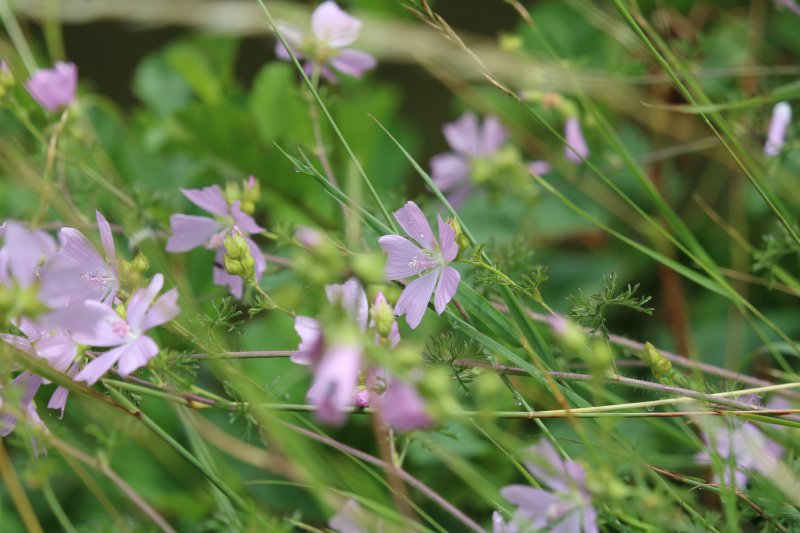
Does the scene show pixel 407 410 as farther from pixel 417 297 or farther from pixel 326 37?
pixel 326 37

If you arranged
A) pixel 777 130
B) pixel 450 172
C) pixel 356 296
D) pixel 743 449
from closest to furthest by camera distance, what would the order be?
pixel 356 296 < pixel 743 449 < pixel 777 130 < pixel 450 172

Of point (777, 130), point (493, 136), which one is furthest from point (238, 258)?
point (493, 136)

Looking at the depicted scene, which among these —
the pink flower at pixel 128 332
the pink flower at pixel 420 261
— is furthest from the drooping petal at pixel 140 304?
the pink flower at pixel 420 261

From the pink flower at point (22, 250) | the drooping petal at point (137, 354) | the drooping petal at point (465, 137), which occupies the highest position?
the pink flower at point (22, 250)

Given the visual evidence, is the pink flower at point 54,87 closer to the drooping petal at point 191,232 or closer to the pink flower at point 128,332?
the drooping petal at point 191,232

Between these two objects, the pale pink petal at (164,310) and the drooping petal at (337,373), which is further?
the pale pink petal at (164,310)

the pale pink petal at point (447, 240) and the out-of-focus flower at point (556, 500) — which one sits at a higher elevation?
the pale pink petal at point (447, 240)
